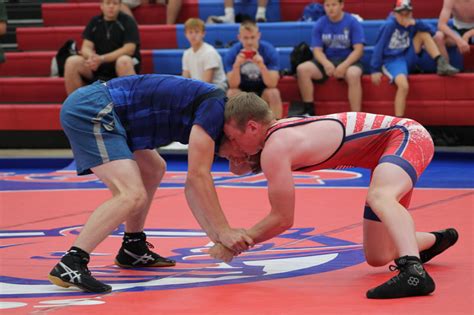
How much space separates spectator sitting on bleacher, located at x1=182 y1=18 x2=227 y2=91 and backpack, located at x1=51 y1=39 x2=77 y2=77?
4.63 ft

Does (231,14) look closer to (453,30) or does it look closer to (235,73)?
(235,73)

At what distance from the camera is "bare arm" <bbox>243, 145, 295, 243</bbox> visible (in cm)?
425

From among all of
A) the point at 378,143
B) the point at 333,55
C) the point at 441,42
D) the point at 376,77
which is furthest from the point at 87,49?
the point at 378,143

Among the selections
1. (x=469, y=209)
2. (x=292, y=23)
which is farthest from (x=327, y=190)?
(x=292, y=23)

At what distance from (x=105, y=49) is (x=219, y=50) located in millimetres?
1281

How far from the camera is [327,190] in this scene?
24.5ft

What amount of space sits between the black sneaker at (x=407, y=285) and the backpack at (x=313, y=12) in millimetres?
7279

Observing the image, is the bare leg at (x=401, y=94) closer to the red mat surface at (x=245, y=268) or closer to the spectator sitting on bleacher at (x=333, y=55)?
the spectator sitting on bleacher at (x=333, y=55)

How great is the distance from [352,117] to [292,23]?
657 centimetres

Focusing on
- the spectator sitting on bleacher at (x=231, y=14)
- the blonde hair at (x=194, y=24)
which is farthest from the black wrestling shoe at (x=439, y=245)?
the spectator sitting on bleacher at (x=231, y=14)

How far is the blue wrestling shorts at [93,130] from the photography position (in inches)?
179

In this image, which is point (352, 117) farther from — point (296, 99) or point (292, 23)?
point (292, 23)

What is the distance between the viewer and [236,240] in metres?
4.39

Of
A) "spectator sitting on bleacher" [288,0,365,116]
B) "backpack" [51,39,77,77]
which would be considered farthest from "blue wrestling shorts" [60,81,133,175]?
"backpack" [51,39,77,77]
